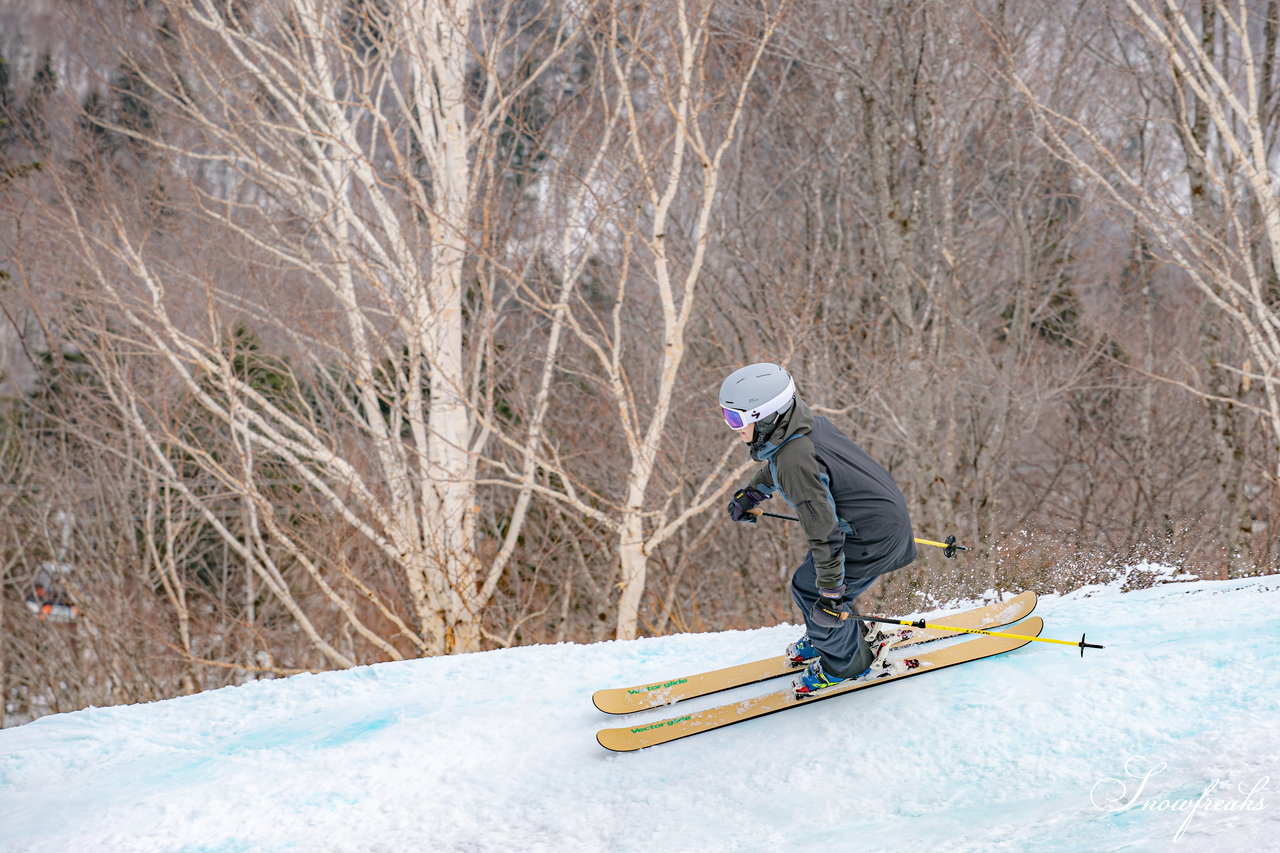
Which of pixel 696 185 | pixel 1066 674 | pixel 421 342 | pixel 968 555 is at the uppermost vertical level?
pixel 696 185

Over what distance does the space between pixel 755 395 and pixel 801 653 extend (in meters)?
1.33

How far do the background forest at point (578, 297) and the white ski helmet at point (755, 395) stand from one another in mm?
3674

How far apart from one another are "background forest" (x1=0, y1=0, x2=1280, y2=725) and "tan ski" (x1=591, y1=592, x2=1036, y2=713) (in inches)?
84.7

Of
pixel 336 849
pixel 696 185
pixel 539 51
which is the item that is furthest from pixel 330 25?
pixel 336 849

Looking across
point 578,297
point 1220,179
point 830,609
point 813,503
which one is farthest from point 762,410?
point 1220,179

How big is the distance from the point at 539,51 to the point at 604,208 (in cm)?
363

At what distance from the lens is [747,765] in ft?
11.9

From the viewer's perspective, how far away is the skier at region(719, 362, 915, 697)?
3650 mm

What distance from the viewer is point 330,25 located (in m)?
8.24

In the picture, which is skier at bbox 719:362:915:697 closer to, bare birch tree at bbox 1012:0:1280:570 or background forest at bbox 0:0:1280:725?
background forest at bbox 0:0:1280:725

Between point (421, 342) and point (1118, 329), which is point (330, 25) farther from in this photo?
point (1118, 329)

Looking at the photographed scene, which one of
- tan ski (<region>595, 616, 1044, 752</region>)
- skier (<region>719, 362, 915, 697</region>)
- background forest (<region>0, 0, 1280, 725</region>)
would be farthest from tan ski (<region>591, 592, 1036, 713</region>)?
background forest (<region>0, 0, 1280, 725</region>)

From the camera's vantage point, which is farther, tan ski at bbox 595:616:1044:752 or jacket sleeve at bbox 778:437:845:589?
tan ski at bbox 595:616:1044:752

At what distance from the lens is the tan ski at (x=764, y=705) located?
383 centimetres
